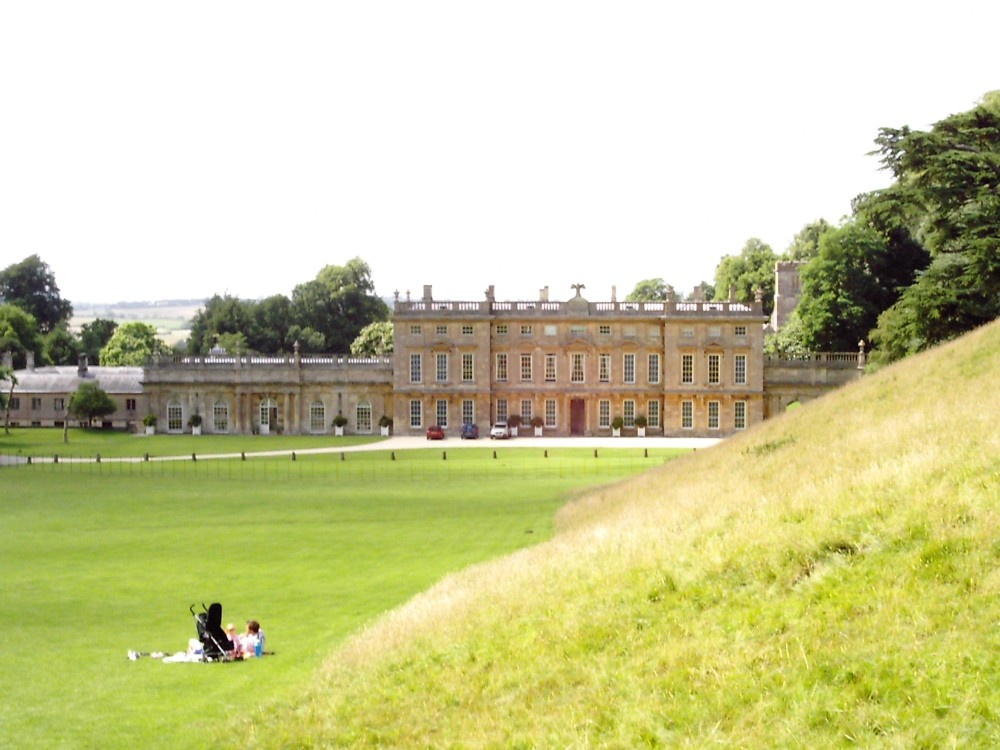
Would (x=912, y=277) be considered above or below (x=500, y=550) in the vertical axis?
above

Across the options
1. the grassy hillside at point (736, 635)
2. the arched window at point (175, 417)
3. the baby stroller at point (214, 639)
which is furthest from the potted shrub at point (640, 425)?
the baby stroller at point (214, 639)

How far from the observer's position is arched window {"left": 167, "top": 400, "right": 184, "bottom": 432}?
67.2 m

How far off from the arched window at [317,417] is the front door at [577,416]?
13.4m

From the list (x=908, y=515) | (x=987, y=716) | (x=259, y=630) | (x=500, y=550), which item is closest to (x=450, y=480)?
(x=500, y=550)

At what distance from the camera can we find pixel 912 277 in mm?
Result: 68562

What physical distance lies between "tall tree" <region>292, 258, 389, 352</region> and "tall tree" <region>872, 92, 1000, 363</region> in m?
65.3

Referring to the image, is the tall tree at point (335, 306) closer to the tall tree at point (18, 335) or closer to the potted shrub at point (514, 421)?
the tall tree at point (18, 335)

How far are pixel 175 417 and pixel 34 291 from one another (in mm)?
50293

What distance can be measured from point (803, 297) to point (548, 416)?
17419 millimetres

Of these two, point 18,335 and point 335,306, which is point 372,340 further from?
point 18,335

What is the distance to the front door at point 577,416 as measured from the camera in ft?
213

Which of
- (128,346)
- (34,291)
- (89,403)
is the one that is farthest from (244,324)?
(89,403)

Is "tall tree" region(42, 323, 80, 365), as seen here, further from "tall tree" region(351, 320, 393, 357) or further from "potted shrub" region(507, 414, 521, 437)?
"potted shrub" region(507, 414, 521, 437)

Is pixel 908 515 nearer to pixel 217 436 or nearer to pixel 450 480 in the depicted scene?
pixel 450 480
